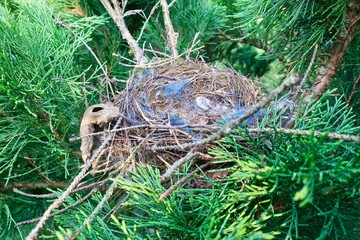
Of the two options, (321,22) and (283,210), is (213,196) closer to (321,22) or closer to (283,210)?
(283,210)

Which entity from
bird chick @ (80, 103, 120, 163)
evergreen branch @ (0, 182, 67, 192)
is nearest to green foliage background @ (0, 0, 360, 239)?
evergreen branch @ (0, 182, 67, 192)

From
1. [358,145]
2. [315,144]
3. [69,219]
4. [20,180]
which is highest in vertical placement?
[315,144]

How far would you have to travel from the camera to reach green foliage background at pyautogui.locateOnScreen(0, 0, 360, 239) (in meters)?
0.67

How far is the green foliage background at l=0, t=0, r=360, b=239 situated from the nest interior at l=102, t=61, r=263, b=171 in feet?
0.24

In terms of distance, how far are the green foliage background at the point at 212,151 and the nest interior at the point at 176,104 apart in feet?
0.24

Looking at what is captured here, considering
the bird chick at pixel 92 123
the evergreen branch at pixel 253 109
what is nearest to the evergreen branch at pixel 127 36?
the bird chick at pixel 92 123

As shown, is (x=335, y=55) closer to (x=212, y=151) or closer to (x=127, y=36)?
(x=212, y=151)

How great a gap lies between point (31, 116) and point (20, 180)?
1.32 feet

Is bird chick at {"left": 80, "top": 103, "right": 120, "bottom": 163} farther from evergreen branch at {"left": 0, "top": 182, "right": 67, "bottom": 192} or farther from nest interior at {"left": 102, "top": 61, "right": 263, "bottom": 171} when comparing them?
evergreen branch at {"left": 0, "top": 182, "right": 67, "bottom": 192}

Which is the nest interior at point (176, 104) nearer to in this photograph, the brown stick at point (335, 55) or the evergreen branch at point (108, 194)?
the evergreen branch at point (108, 194)

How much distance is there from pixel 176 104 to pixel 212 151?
1.12 feet

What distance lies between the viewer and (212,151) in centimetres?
81

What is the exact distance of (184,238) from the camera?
2.48 ft

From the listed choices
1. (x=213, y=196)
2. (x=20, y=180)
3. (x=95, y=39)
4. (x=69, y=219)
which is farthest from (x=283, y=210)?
(x=95, y=39)
